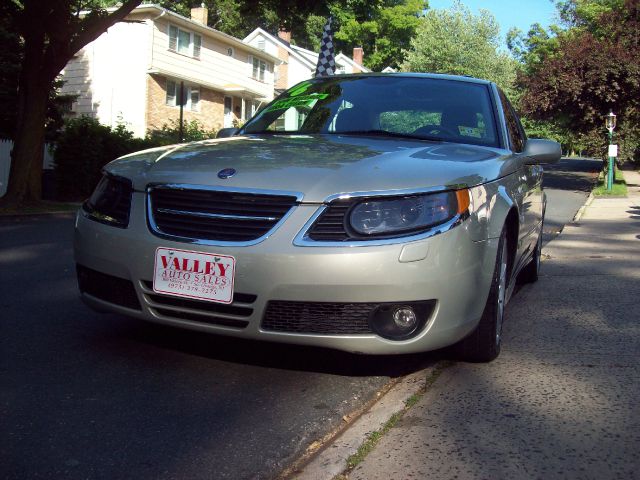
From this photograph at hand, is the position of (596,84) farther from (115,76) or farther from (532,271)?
(532,271)

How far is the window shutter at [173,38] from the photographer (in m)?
29.7

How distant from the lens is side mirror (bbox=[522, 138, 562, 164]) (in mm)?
4438

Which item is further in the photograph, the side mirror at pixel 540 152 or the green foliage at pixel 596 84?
the green foliage at pixel 596 84

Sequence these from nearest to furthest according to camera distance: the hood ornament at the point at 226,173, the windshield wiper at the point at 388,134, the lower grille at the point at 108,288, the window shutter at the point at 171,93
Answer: the hood ornament at the point at 226,173
the lower grille at the point at 108,288
the windshield wiper at the point at 388,134
the window shutter at the point at 171,93

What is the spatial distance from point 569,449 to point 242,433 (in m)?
1.23

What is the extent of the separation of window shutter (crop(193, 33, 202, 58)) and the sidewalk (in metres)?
28.4

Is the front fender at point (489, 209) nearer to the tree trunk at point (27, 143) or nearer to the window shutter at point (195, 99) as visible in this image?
the tree trunk at point (27, 143)

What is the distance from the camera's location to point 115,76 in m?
29.3

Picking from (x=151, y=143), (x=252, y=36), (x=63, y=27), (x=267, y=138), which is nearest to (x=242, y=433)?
(x=267, y=138)

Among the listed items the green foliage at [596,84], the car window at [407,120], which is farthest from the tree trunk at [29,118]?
the green foliage at [596,84]

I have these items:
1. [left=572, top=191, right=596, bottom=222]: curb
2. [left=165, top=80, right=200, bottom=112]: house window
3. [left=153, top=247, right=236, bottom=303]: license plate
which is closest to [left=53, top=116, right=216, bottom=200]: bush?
[left=572, top=191, right=596, bottom=222]: curb

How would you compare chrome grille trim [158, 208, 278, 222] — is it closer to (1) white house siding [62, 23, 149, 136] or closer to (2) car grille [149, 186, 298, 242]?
(2) car grille [149, 186, 298, 242]

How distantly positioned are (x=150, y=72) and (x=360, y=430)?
27.7 metres

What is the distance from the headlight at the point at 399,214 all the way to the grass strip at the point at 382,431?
2.50 feet
